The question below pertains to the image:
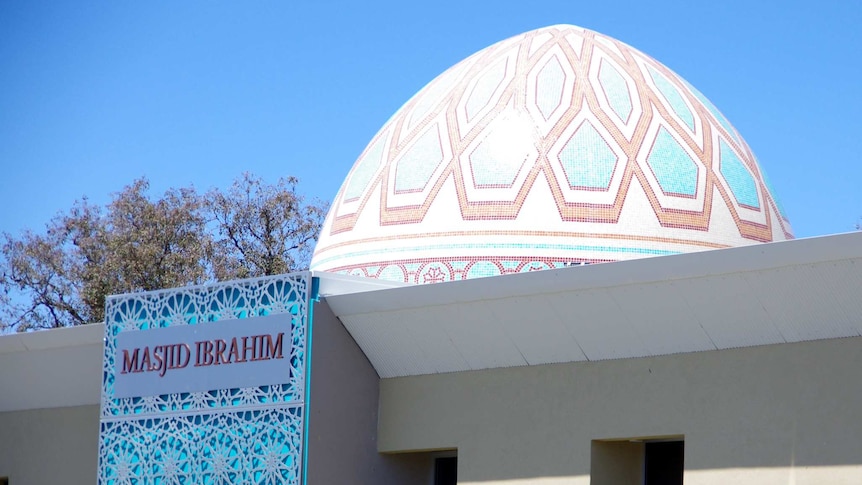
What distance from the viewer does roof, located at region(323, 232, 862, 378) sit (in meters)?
10.9

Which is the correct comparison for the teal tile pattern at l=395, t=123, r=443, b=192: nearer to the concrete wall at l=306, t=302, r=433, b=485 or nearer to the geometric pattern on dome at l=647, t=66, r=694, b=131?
the geometric pattern on dome at l=647, t=66, r=694, b=131

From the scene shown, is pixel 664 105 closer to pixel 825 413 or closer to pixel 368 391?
pixel 368 391

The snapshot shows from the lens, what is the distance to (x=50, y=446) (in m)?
17.0

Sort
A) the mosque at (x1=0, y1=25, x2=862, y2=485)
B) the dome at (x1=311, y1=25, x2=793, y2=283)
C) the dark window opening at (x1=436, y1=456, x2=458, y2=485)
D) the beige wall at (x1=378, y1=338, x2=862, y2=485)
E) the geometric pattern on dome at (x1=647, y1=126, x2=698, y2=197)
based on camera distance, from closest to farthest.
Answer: the beige wall at (x1=378, y1=338, x2=862, y2=485) < the mosque at (x1=0, y1=25, x2=862, y2=485) < the dark window opening at (x1=436, y1=456, x2=458, y2=485) < the dome at (x1=311, y1=25, x2=793, y2=283) < the geometric pattern on dome at (x1=647, y1=126, x2=698, y2=197)

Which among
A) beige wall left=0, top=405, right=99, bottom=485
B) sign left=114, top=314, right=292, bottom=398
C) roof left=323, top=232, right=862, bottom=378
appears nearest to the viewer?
roof left=323, top=232, right=862, bottom=378

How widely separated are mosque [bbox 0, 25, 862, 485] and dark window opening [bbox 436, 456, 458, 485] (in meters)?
0.02

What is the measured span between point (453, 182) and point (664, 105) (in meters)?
2.56

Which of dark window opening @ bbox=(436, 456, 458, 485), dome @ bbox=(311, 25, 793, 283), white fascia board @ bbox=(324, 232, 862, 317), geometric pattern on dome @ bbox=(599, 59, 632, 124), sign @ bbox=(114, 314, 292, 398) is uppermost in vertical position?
geometric pattern on dome @ bbox=(599, 59, 632, 124)

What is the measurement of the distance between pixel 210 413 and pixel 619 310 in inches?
170

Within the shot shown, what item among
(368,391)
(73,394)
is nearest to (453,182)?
(368,391)

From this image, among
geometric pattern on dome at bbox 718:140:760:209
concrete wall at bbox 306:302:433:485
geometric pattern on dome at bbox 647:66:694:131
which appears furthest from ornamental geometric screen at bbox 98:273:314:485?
geometric pattern on dome at bbox 718:140:760:209

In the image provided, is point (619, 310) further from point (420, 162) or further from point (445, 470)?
point (420, 162)

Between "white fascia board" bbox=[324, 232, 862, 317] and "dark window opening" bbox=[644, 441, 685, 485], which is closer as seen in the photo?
"white fascia board" bbox=[324, 232, 862, 317]

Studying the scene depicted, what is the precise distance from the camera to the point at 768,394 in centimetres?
1145
